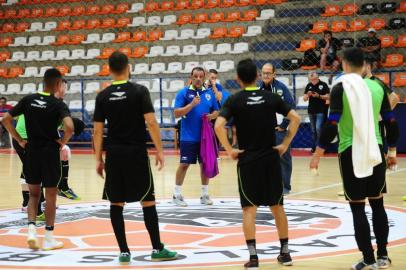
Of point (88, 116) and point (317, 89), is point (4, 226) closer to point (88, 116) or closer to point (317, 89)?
point (317, 89)

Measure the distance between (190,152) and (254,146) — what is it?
13.5ft

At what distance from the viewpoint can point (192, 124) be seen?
1062cm

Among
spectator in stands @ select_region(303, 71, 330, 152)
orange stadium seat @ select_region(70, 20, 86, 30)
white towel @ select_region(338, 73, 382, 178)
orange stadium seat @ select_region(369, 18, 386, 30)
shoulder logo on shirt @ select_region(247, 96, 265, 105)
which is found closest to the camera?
white towel @ select_region(338, 73, 382, 178)

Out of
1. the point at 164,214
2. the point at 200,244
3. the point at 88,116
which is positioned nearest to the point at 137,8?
the point at 88,116

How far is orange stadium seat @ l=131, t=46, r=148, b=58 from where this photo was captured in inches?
973

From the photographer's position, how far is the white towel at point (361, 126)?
6117 mm

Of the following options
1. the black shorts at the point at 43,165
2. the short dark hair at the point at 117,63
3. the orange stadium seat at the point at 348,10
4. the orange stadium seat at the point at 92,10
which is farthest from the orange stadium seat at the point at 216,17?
the short dark hair at the point at 117,63

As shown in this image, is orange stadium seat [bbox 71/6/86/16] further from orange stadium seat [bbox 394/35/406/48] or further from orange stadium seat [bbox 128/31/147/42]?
orange stadium seat [bbox 394/35/406/48]

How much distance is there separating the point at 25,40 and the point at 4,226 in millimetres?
19712

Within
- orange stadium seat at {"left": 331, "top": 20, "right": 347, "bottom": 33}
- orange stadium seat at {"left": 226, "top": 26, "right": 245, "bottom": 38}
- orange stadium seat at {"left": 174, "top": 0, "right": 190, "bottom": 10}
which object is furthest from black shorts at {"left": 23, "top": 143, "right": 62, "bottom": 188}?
orange stadium seat at {"left": 174, "top": 0, "right": 190, "bottom": 10}

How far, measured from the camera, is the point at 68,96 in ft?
78.3

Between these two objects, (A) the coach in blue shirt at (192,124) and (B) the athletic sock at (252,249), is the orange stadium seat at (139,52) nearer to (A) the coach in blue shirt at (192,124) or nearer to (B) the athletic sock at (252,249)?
(A) the coach in blue shirt at (192,124)

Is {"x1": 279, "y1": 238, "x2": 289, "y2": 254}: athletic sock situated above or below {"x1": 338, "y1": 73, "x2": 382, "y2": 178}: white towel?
below

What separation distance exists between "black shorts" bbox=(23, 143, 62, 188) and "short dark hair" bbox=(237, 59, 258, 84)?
7.25 feet
